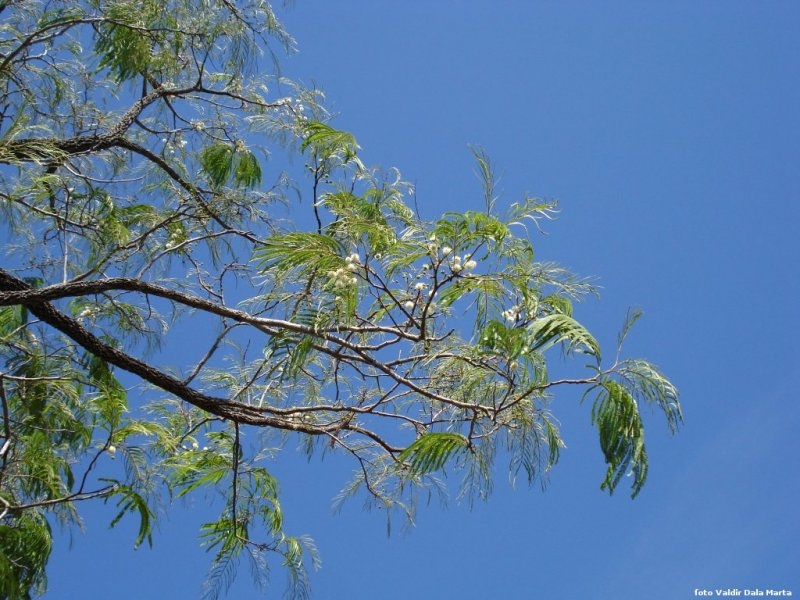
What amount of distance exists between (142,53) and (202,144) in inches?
20.4

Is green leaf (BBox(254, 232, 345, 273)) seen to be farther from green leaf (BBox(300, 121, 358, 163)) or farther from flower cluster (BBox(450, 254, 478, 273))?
green leaf (BBox(300, 121, 358, 163))

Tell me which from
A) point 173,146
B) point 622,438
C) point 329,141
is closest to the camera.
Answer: point 622,438

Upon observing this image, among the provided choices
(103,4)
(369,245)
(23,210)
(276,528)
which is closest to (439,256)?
(369,245)

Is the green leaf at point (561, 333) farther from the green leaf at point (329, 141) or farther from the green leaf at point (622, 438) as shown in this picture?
the green leaf at point (329, 141)

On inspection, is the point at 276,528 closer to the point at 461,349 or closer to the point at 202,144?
the point at 461,349

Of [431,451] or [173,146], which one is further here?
Answer: [173,146]

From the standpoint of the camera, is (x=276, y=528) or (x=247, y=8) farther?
(x=247, y=8)

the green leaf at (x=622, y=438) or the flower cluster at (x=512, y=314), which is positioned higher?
the flower cluster at (x=512, y=314)

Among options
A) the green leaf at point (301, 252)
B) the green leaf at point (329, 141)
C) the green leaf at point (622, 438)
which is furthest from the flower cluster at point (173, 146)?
the green leaf at point (622, 438)

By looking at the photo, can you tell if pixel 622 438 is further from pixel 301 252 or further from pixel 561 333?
pixel 301 252

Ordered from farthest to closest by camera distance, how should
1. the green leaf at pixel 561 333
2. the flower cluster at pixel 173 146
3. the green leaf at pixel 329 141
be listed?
the flower cluster at pixel 173 146, the green leaf at pixel 329 141, the green leaf at pixel 561 333

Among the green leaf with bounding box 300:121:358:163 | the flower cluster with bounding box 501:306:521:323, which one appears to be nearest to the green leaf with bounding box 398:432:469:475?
the flower cluster with bounding box 501:306:521:323

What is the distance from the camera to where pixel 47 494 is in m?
3.25

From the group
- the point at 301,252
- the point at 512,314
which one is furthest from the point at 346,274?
the point at 512,314
